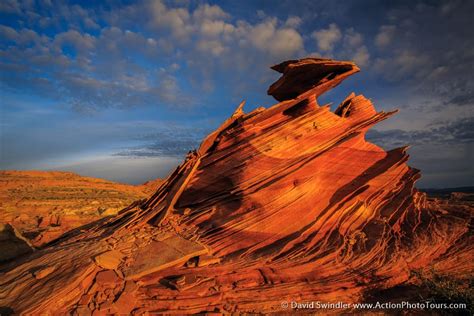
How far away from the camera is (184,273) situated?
7953 mm

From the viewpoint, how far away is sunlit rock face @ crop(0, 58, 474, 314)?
292 inches

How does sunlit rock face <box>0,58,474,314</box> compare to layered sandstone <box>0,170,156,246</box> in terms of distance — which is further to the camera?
layered sandstone <box>0,170,156,246</box>

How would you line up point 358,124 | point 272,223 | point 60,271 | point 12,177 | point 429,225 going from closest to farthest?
point 60,271, point 272,223, point 429,225, point 358,124, point 12,177

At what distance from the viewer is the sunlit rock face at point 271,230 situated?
24.3 feet

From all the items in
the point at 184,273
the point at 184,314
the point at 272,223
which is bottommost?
the point at 184,314

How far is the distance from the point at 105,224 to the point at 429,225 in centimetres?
1250

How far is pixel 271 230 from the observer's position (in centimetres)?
940

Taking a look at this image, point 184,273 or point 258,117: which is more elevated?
point 258,117

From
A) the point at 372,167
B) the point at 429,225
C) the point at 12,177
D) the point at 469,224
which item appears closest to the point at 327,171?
the point at 372,167

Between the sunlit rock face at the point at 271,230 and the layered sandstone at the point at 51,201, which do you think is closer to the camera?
the sunlit rock face at the point at 271,230

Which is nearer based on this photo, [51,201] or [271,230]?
[271,230]

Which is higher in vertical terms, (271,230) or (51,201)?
(51,201)

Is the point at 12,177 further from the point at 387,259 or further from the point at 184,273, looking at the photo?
the point at 387,259

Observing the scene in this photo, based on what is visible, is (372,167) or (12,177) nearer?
(372,167)
